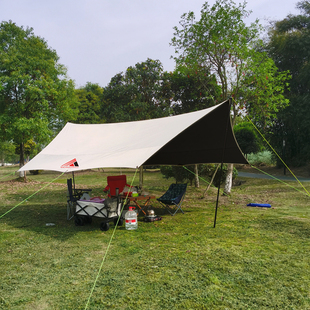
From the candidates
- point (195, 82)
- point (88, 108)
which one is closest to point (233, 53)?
point (195, 82)

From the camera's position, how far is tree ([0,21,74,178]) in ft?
34.7

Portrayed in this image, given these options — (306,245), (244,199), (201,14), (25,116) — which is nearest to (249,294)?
(306,245)

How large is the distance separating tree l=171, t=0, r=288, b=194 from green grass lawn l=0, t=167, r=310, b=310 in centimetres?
418

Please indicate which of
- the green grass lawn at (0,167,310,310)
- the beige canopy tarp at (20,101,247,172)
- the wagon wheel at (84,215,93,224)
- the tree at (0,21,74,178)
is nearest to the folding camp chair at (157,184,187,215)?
the green grass lawn at (0,167,310,310)

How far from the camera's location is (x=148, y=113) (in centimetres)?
1490

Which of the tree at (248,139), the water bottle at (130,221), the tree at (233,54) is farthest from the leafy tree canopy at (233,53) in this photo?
the tree at (248,139)

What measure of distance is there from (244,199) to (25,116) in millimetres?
9207

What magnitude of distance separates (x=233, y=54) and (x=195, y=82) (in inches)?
147

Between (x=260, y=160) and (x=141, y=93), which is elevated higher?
(x=141, y=93)

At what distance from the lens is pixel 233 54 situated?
27.5ft

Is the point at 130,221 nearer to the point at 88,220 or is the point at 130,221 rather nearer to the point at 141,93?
the point at 88,220

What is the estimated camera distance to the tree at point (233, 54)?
816 centimetres

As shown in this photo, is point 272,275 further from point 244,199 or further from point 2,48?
point 2,48

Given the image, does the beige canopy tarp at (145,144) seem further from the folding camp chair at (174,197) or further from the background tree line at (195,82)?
the background tree line at (195,82)
